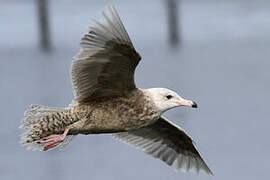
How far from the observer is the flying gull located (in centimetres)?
705

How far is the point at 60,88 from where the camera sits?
21875mm

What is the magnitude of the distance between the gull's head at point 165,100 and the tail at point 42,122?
778 millimetres

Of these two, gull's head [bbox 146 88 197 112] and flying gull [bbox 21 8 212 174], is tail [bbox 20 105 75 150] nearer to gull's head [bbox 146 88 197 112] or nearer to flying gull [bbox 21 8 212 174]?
flying gull [bbox 21 8 212 174]

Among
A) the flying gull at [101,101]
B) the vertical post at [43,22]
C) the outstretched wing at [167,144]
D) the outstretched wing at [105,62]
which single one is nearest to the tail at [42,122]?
the flying gull at [101,101]

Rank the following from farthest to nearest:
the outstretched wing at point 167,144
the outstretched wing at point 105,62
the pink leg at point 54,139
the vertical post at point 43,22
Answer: the vertical post at point 43,22 → the outstretched wing at point 167,144 → the pink leg at point 54,139 → the outstretched wing at point 105,62

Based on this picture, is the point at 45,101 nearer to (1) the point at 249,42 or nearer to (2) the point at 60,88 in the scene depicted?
(2) the point at 60,88

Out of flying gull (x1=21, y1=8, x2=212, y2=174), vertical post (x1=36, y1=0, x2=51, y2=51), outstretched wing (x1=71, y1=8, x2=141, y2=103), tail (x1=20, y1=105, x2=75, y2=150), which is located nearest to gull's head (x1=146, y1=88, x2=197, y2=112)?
flying gull (x1=21, y1=8, x2=212, y2=174)

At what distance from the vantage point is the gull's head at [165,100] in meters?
7.34

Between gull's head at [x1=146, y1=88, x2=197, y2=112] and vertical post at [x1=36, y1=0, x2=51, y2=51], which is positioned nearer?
gull's head at [x1=146, y1=88, x2=197, y2=112]

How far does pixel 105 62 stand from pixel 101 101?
458 mm

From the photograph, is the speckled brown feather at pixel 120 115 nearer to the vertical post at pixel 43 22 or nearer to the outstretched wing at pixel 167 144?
the outstretched wing at pixel 167 144

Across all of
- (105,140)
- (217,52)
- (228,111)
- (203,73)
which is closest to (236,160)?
(105,140)

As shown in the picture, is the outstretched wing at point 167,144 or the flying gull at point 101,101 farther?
the outstretched wing at point 167,144

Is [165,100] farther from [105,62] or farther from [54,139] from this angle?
[54,139]
